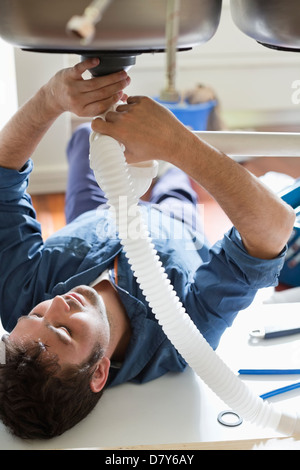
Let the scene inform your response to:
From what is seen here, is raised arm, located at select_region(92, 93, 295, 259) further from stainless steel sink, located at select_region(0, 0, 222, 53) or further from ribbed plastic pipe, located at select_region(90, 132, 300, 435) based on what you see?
stainless steel sink, located at select_region(0, 0, 222, 53)

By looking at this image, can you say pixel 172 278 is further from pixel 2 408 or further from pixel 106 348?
pixel 2 408

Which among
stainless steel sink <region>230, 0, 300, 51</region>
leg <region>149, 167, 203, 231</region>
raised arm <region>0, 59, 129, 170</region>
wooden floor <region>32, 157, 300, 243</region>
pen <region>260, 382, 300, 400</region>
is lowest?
wooden floor <region>32, 157, 300, 243</region>

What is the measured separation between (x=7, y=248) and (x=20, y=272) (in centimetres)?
5

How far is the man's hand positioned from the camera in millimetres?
773

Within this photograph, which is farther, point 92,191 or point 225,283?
point 92,191

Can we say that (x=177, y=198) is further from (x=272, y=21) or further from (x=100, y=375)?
(x=272, y=21)

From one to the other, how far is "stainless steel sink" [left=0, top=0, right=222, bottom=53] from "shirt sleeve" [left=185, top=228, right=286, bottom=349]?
42 centimetres

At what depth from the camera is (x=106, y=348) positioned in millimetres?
1068

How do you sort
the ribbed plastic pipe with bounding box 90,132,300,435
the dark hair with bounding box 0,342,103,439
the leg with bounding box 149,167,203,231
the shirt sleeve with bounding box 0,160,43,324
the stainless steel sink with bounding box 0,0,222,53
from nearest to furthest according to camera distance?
the stainless steel sink with bounding box 0,0,222,53 → the ribbed plastic pipe with bounding box 90,132,300,435 → the dark hair with bounding box 0,342,103,439 → the shirt sleeve with bounding box 0,160,43,324 → the leg with bounding box 149,167,203,231

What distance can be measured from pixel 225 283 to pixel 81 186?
28.9 inches

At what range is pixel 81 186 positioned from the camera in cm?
166

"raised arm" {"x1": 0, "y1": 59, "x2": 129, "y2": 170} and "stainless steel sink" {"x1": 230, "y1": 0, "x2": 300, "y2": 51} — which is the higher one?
"stainless steel sink" {"x1": 230, "y1": 0, "x2": 300, "y2": 51}

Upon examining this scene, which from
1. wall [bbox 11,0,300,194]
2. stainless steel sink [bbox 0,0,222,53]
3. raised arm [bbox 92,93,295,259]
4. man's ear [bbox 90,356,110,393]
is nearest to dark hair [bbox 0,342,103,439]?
man's ear [bbox 90,356,110,393]

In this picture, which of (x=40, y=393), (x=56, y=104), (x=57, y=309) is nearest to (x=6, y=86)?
(x=56, y=104)
